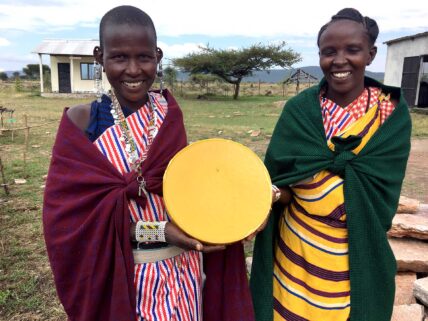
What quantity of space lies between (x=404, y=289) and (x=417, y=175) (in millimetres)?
3906

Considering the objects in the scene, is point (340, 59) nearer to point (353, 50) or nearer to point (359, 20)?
point (353, 50)

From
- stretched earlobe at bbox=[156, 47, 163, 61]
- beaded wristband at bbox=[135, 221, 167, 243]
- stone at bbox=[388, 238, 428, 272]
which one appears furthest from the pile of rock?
stretched earlobe at bbox=[156, 47, 163, 61]

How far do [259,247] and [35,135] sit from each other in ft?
30.0

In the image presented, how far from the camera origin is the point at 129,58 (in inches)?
53.9

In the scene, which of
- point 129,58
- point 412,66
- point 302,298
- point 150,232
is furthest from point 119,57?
point 412,66

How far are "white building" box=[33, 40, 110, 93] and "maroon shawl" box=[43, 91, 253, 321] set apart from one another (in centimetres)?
2357

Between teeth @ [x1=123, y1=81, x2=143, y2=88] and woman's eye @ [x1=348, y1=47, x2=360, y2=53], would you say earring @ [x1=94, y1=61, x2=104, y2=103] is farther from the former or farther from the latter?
woman's eye @ [x1=348, y1=47, x2=360, y2=53]

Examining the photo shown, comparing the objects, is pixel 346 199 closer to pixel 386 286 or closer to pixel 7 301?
pixel 386 286

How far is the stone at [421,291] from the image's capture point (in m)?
2.48

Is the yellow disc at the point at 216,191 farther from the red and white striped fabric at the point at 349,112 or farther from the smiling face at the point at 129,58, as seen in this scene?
the red and white striped fabric at the point at 349,112

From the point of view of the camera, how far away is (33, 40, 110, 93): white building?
930 inches

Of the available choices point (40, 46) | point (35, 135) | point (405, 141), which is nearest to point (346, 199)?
point (405, 141)

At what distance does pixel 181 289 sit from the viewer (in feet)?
4.87

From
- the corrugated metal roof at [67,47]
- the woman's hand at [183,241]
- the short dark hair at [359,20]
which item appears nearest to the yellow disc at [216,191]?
the woman's hand at [183,241]
